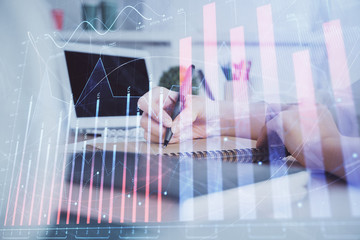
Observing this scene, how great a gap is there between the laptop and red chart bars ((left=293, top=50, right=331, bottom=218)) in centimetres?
32

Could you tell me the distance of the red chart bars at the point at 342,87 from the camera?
1.34ft

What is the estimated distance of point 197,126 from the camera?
1.91ft

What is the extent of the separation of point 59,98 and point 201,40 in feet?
1.49

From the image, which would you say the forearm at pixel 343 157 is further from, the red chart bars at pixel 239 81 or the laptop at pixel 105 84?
the laptop at pixel 105 84

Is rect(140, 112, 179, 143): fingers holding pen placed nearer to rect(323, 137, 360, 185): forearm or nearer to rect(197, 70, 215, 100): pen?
rect(197, 70, 215, 100): pen

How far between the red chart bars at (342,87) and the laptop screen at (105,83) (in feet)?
1.20

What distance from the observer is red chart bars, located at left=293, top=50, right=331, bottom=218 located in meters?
0.42

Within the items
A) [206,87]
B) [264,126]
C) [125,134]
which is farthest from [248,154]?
[125,134]

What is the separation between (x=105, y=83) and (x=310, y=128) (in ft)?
1.59

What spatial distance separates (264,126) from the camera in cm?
50

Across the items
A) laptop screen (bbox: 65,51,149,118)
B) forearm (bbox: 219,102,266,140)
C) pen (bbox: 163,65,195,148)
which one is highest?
laptop screen (bbox: 65,51,149,118)

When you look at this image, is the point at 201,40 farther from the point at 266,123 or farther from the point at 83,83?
the point at 83,83

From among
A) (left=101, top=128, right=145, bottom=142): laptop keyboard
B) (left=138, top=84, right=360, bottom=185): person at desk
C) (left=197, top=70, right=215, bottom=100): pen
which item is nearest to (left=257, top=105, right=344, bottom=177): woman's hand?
(left=138, top=84, right=360, bottom=185): person at desk

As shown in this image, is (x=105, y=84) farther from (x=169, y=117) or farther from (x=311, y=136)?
(x=311, y=136)
